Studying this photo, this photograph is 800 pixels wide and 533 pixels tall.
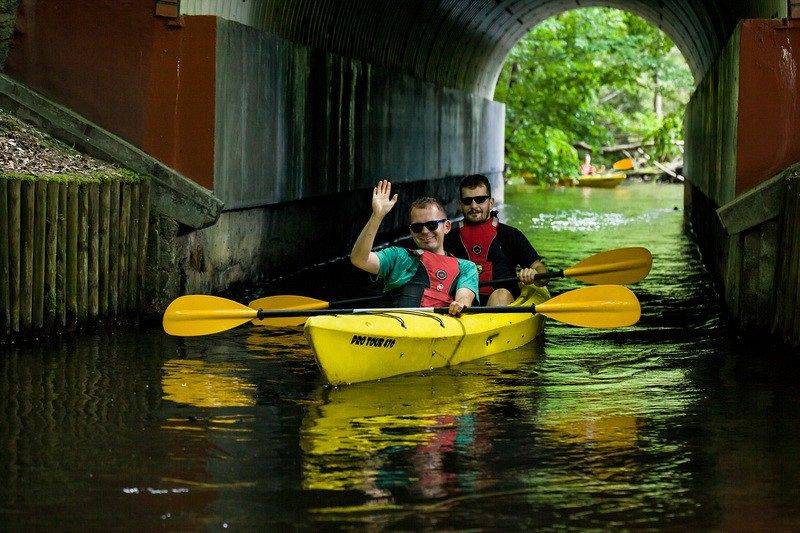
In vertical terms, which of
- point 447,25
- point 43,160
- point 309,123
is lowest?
point 43,160

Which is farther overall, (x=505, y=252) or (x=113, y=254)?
(x=505, y=252)

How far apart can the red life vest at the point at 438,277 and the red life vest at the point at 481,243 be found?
1.20 m

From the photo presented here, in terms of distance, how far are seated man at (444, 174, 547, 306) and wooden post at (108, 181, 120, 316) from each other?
2.73 meters

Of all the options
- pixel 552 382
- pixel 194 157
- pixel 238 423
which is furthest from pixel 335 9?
pixel 238 423

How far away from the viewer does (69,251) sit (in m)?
11.2

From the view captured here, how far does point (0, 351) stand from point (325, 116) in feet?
29.7

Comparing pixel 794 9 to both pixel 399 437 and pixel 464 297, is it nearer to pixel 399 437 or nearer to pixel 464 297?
pixel 464 297

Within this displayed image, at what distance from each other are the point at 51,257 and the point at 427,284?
9.59 feet

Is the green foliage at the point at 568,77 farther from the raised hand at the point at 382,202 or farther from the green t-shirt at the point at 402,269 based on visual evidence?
the raised hand at the point at 382,202

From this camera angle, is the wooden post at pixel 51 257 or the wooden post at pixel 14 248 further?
the wooden post at pixel 51 257

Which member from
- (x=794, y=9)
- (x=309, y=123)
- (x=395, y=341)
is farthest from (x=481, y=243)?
(x=309, y=123)

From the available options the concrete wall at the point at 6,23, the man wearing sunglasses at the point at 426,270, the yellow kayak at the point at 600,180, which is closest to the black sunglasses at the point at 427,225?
the man wearing sunglasses at the point at 426,270

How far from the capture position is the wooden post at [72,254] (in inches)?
441

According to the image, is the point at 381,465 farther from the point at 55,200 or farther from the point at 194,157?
the point at 194,157
